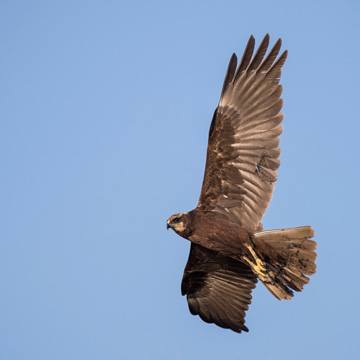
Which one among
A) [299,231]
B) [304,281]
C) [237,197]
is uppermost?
[237,197]

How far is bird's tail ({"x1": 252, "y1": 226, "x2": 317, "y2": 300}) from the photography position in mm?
10031

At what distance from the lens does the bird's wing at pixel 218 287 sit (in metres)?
11.6

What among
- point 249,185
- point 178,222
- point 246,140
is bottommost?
point 178,222

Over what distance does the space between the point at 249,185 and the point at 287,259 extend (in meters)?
1.26

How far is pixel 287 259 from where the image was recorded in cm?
1016

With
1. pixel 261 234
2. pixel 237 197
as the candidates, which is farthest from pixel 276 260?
pixel 237 197

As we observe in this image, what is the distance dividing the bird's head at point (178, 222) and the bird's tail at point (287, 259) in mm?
1088

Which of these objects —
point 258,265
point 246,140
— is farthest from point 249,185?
point 258,265

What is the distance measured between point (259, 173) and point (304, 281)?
175 centimetres

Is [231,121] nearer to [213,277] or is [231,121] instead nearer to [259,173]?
[259,173]

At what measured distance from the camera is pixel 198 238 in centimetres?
1044

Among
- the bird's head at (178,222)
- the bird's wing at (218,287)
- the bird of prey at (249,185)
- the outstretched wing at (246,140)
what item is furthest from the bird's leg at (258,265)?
the bird's wing at (218,287)

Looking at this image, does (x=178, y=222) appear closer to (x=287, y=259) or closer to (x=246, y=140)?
(x=246, y=140)

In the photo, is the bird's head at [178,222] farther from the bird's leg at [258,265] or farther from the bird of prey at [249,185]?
the bird's leg at [258,265]
